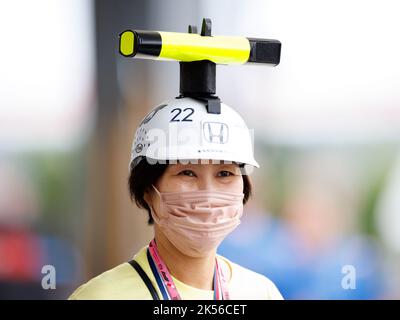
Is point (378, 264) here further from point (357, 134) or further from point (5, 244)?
point (5, 244)

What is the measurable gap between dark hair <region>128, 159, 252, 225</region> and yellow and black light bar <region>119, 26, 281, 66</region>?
26cm

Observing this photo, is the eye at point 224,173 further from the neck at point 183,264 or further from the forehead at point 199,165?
the neck at point 183,264

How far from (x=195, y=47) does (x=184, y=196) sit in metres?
0.34

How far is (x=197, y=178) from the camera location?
1647mm

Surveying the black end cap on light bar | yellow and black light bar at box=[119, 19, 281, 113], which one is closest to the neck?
yellow and black light bar at box=[119, 19, 281, 113]

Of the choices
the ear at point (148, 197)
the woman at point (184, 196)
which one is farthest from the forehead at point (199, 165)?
the ear at point (148, 197)

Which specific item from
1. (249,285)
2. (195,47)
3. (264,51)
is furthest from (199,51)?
(249,285)

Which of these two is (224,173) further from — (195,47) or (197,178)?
(195,47)

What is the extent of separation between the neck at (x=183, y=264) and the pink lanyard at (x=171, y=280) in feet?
0.05

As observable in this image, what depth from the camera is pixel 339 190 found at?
210cm

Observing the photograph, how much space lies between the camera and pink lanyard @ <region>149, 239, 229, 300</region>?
1690 mm

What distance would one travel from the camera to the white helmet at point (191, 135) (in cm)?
163
